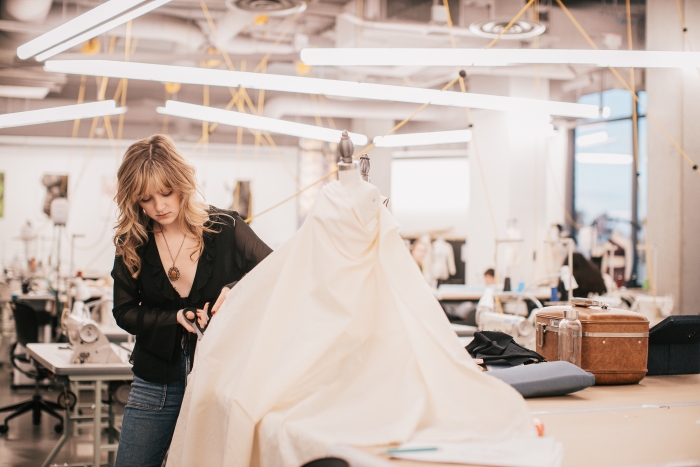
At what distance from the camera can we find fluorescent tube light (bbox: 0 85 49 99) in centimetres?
1085

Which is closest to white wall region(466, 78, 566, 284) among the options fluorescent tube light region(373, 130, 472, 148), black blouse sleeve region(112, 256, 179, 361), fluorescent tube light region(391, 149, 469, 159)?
fluorescent tube light region(391, 149, 469, 159)

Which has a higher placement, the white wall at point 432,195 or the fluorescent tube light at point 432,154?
the fluorescent tube light at point 432,154

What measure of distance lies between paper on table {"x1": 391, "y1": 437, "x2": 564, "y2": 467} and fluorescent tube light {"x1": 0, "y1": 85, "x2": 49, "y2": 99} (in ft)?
36.4

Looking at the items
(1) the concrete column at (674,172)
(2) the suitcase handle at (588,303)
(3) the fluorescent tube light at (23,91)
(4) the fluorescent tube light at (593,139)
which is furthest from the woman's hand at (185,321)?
(4) the fluorescent tube light at (593,139)

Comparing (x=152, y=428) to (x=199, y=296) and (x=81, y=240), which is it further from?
(x=81, y=240)

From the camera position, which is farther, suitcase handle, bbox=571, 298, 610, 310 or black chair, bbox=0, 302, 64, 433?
black chair, bbox=0, 302, 64, 433

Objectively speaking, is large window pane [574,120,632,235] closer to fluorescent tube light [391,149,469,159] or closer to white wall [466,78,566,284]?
white wall [466,78,566,284]

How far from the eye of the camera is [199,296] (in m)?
2.21

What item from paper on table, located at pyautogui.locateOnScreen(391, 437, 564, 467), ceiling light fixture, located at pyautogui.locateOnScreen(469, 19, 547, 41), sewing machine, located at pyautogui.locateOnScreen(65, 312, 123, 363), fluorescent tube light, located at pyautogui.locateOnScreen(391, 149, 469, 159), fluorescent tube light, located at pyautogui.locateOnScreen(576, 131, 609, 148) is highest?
ceiling light fixture, located at pyautogui.locateOnScreen(469, 19, 547, 41)

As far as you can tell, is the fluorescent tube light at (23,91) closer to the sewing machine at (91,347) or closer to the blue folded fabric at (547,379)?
the sewing machine at (91,347)

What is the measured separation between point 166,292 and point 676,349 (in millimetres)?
1950

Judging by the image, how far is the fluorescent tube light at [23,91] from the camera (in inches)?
427

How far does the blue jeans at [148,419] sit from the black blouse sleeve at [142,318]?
4.2 inches

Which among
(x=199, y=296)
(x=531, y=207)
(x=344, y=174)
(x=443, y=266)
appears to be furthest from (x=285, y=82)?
(x=443, y=266)
